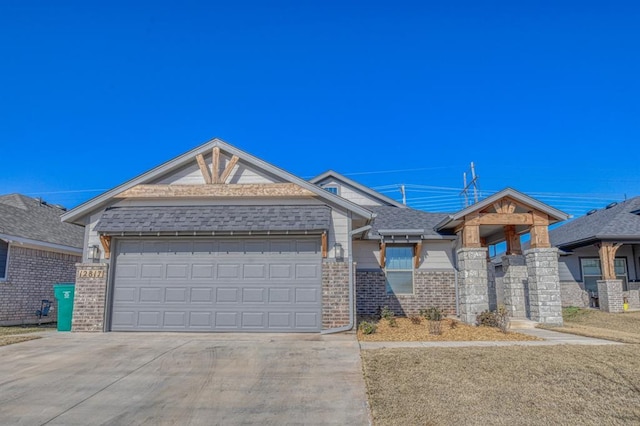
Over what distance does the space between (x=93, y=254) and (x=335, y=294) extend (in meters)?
6.37

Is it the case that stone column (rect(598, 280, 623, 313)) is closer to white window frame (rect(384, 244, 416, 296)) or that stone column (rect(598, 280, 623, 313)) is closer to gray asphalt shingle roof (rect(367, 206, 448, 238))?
gray asphalt shingle roof (rect(367, 206, 448, 238))

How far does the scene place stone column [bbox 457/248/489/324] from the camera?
→ 1188cm

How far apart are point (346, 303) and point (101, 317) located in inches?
246

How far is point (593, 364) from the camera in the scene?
22.2 feet

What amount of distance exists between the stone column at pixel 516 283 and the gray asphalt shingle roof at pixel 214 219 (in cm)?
681

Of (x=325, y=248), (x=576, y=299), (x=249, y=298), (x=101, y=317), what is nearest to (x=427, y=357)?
(x=325, y=248)

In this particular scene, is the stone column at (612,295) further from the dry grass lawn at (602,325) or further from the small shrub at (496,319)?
the small shrub at (496,319)

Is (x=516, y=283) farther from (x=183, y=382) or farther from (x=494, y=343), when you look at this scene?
(x=183, y=382)

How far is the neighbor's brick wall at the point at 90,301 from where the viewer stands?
10773 millimetres

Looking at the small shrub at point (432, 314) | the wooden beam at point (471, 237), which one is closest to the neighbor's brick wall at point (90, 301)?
the small shrub at point (432, 314)

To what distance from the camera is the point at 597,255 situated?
816 inches

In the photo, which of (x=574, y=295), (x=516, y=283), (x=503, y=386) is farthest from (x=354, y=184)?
(x=503, y=386)

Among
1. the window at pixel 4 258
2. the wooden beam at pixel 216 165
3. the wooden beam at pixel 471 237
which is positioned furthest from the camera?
the window at pixel 4 258

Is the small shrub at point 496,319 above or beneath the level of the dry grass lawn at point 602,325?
above
